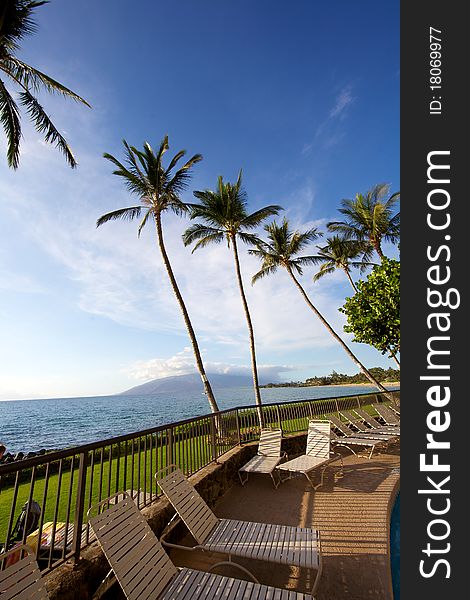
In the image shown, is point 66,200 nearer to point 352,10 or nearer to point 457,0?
point 352,10

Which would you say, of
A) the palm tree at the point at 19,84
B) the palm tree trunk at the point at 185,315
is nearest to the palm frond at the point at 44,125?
the palm tree at the point at 19,84

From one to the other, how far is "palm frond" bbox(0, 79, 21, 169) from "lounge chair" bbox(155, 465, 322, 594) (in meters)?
9.98

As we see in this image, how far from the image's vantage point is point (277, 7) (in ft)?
24.3

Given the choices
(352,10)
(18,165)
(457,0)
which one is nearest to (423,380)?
(457,0)

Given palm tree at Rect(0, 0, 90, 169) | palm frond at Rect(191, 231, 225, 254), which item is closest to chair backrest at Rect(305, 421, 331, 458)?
palm tree at Rect(0, 0, 90, 169)

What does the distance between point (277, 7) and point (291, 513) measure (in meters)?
11.1

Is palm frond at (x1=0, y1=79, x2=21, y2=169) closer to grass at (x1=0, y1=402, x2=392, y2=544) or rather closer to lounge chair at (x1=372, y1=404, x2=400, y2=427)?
grass at (x1=0, y1=402, x2=392, y2=544)

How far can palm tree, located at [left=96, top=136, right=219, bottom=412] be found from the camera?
44.7 ft

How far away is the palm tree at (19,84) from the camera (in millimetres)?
8219

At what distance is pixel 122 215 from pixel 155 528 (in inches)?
549

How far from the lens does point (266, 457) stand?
6898mm

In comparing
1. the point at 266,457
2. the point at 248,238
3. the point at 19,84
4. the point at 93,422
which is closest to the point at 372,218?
the point at 248,238

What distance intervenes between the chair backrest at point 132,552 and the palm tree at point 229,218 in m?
12.9

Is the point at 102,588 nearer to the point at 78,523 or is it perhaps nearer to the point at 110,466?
the point at 78,523
